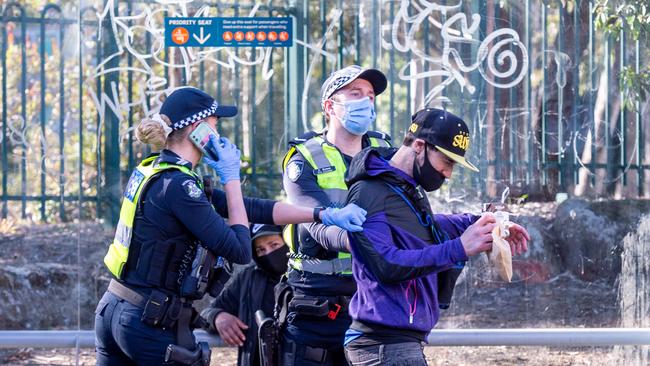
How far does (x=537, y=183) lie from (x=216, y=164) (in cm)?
351

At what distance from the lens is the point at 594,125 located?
8.41 meters

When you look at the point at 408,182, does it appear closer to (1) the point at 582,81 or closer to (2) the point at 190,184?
(2) the point at 190,184

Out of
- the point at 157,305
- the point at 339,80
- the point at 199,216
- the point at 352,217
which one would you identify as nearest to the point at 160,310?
the point at 157,305

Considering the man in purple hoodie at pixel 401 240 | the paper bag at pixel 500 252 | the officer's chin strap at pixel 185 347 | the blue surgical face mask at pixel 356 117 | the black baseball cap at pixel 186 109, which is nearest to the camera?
the paper bag at pixel 500 252

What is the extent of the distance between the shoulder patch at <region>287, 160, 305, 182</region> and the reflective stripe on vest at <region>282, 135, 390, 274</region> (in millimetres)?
42

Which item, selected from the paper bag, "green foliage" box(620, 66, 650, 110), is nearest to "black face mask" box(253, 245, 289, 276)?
the paper bag

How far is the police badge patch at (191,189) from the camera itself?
16.8 feet

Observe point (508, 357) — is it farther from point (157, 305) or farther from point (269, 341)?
point (157, 305)

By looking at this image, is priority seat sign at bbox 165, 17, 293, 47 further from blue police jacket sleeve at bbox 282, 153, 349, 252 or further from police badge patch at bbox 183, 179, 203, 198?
police badge patch at bbox 183, 179, 203, 198

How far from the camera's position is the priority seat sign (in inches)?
324

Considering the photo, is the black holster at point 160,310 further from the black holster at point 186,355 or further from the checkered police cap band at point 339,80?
the checkered police cap band at point 339,80

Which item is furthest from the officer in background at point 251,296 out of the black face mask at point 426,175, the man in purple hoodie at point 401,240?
the black face mask at point 426,175

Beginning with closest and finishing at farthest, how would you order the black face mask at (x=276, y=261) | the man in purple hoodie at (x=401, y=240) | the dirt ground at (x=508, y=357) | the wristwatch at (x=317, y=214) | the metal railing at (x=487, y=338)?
the man in purple hoodie at (x=401, y=240), the wristwatch at (x=317, y=214), the black face mask at (x=276, y=261), the metal railing at (x=487, y=338), the dirt ground at (x=508, y=357)

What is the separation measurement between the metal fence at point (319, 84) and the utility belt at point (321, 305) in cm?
267
